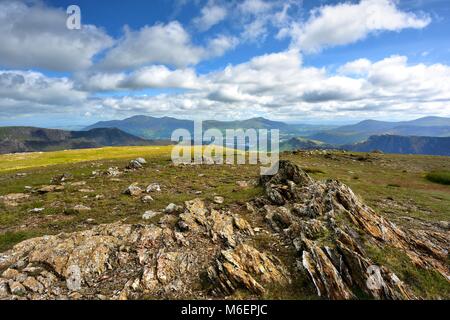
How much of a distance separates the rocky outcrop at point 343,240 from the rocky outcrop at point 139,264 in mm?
2604

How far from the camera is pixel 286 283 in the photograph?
16797 mm

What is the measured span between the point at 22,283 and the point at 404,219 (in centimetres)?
3176

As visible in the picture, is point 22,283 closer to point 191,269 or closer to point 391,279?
point 191,269

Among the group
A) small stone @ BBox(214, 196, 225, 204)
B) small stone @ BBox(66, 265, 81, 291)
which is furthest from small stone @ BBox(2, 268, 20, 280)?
small stone @ BBox(214, 196, 225, 204)

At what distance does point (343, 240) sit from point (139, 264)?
13.7 meters

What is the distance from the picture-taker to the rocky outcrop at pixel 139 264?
16266 millimetres

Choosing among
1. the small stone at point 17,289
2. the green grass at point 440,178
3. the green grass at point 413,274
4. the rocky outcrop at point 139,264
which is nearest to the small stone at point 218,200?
the rocky outcrop at point 139,264

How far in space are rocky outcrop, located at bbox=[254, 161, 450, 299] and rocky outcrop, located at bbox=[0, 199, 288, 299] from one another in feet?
8.54

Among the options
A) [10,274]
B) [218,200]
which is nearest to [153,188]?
[218,200]

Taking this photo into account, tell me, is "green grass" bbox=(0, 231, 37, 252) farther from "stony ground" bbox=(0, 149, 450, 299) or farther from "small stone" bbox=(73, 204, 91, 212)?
"small stone" bbox=(73, 204, 91, 212)

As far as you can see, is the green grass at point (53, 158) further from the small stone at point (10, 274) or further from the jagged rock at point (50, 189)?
the small stone at point (10, 274)
